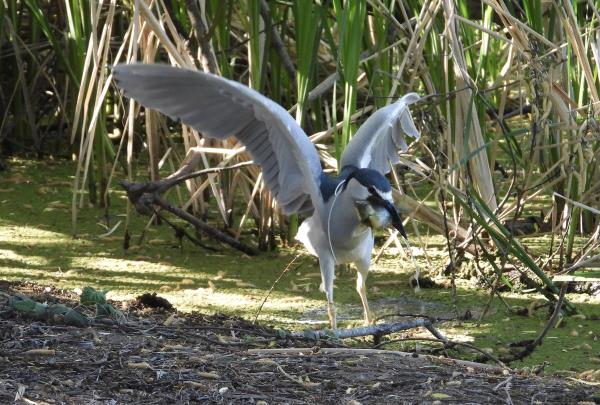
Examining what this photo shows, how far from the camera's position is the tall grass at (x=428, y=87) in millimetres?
3361

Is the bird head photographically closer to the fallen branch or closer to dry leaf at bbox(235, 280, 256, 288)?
the fallen branch

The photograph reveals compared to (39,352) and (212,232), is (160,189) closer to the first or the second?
(212,232)

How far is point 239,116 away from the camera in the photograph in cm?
327

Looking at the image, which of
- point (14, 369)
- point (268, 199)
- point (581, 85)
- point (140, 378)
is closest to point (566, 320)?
point (581, 85)

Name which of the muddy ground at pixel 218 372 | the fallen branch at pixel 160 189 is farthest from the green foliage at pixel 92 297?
the fallen branch at pixel 160 189

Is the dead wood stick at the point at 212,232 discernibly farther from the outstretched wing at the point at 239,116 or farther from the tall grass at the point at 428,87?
the outstretched wing at the point at 239,116

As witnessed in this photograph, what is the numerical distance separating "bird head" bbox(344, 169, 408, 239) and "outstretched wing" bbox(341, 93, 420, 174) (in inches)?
6.1

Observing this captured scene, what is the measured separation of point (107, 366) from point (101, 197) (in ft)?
7.28

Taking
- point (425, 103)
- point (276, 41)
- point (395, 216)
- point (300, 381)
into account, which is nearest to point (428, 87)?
point (425, 103)

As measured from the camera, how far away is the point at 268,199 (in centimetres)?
405

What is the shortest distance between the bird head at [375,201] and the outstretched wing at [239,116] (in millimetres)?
163

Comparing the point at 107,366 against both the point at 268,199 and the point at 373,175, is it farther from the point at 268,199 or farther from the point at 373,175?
the point at 268,199

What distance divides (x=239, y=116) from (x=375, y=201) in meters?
0.50

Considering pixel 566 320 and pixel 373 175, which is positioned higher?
pixel 373 175
